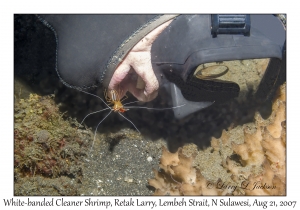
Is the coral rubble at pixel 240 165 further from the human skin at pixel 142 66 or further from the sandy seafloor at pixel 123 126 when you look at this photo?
the human skin at pixel 142 66

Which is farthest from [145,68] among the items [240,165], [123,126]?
[240,165]

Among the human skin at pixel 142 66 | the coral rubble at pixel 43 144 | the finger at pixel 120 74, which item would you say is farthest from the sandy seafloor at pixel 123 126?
the finger at pixel 120 74

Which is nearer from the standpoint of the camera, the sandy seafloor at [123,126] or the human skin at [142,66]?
the human skin at [142,66]

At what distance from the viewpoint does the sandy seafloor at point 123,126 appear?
11.1 ft

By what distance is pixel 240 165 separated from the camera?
3.20 m

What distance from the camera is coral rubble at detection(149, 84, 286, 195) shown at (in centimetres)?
283

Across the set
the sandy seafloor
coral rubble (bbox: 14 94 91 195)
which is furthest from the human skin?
coral rubble (bbox: 14 94 91 195)

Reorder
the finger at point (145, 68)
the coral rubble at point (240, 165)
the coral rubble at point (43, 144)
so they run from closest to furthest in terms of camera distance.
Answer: the coral rubble at point (240, 165), the finger at point (145, 68), the coral rubble at point (43, 144)

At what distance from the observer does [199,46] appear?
2.63 m

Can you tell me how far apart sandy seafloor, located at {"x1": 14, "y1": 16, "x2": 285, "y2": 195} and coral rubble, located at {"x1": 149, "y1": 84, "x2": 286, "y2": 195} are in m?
0.17

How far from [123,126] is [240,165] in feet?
4.74

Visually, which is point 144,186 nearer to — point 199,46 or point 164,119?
point 164,119

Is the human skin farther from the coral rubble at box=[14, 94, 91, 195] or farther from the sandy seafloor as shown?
the coral rubble at box=[14, 94, 91, 195]

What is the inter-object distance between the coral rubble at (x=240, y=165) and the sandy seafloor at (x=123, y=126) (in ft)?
0.54
